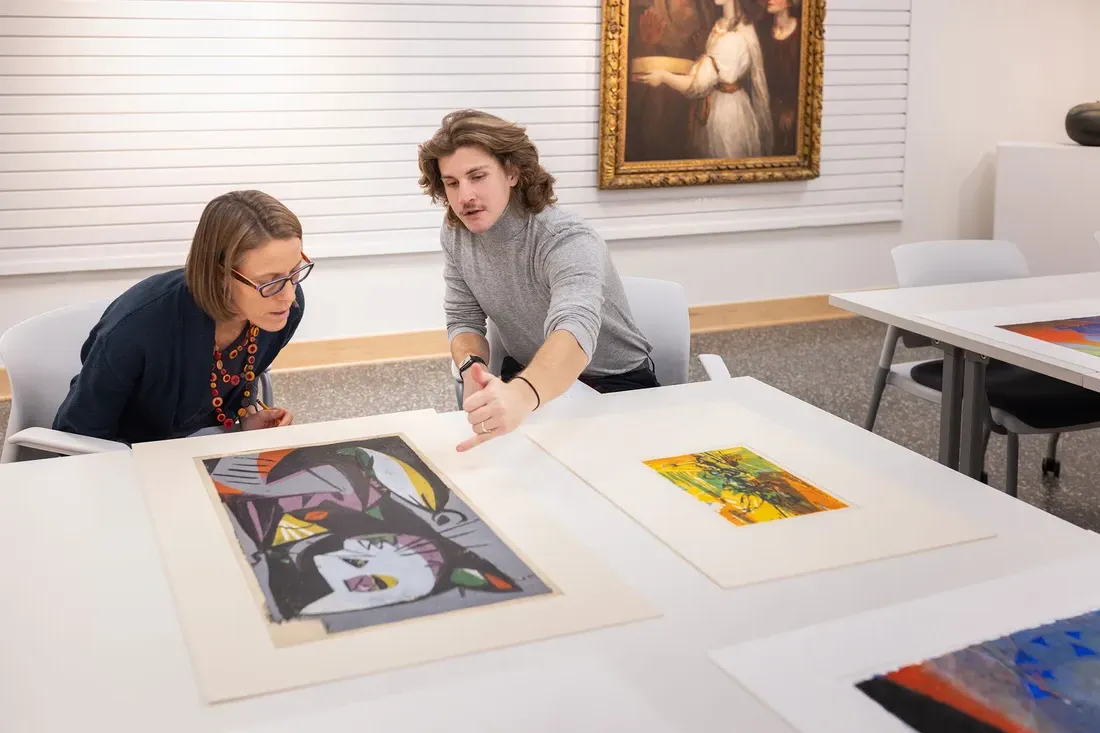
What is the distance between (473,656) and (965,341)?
5.87 ft

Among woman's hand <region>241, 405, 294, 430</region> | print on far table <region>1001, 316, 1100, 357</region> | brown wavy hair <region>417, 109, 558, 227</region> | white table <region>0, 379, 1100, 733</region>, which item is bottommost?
woman's hand <region>241, 405, 294, 430</region>

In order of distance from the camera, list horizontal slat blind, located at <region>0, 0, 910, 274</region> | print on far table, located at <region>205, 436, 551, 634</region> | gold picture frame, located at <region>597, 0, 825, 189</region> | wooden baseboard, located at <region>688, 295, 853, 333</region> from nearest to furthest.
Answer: print on far table, located at <region>205, 436, 551, 634</region> → horizontal slat blind, located at <region>0, 0, 910, 274</region> → gold picture frame, located at <region>597, 0, 825, 189</region> → wooden baseboard, located at <region>688, 295, 853, 333</region>

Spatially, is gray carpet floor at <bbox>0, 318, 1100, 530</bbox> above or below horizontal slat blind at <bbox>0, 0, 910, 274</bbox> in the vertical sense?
below

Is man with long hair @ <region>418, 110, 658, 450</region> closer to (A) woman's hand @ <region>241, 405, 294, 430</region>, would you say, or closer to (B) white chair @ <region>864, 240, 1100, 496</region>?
(A) woman's hand @ <region>241, 405, 294, 430</region>

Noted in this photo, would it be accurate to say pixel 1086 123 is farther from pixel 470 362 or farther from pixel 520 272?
pixel 470 362

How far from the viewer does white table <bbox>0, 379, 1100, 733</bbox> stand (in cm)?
103

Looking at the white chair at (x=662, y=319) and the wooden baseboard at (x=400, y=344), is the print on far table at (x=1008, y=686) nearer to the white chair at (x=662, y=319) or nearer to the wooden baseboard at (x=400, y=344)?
the white chair at (x=662, y=319)

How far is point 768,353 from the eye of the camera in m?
5.22

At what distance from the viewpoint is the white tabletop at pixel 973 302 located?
239 cm

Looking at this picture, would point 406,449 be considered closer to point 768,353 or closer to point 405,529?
point 405,529

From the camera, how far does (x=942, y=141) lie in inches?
238

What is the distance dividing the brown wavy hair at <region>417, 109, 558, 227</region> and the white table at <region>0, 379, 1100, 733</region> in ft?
2.82

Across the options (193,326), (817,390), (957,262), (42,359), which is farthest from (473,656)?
(817,390)

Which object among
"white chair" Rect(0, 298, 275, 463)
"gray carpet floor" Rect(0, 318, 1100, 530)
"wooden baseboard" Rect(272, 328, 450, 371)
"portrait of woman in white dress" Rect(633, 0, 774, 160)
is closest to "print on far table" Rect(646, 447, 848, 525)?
"white chair" Rect(0, 298, 275, 463)
